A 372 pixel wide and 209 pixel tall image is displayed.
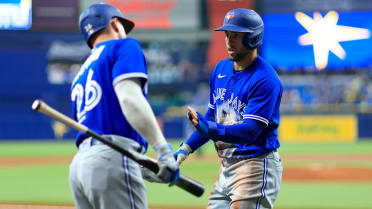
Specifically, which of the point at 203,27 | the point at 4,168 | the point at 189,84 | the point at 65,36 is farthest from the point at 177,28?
the point at 4,168

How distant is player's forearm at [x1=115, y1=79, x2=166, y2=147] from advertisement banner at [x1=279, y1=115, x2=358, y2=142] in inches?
852

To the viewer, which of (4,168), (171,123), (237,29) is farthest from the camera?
(171,123)

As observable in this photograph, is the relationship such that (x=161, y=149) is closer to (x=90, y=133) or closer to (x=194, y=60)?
(x=90, y=133)

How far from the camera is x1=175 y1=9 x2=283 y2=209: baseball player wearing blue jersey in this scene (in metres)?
3.71

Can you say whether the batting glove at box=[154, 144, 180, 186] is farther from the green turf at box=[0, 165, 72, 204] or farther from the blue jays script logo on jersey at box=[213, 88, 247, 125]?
the green turf at box=[0, 165, 72, 204]

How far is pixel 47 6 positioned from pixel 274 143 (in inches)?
1007

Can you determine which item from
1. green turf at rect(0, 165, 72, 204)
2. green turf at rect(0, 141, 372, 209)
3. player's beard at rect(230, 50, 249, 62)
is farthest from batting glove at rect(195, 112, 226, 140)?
green turf at rect(0, 165, 72, 204)

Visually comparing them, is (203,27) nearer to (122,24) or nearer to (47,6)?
(47,6)

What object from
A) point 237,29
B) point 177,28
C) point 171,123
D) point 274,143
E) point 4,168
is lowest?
point 171,123

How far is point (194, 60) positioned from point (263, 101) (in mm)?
25034

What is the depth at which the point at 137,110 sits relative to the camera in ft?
9.21

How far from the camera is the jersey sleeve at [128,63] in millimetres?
2881

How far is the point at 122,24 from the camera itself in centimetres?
333

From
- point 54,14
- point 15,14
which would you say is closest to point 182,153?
point 54,14
